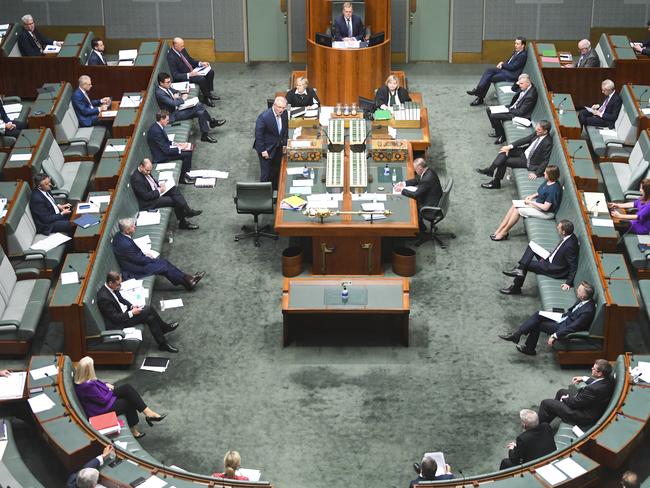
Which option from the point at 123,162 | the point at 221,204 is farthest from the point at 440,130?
the point at 123,162

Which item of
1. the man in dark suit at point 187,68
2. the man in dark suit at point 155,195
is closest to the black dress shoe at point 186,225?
the man in dark suit at point 155,195

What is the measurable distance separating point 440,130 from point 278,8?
13.2 feet

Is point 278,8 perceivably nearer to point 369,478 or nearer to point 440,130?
point 440,130

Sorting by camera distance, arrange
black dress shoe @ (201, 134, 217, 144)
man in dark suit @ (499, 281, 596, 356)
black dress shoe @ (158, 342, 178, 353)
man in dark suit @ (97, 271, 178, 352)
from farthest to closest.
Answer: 1. black dress shoe @ (201, 134, 217, 144)
2. black dress shoe @ (158, 342, 178, 353)
3. man in dark suit @ (97, 271, 178, 352)
4. man in dark suit @ (499, 281, 596, 356)

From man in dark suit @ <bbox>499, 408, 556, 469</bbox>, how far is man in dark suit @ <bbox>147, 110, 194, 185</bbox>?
24.6 feet

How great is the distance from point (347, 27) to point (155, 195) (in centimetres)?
501

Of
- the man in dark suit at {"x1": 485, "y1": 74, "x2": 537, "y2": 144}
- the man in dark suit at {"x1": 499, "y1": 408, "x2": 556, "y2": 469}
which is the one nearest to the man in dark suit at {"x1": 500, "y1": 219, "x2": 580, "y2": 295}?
the man in dark suit at {"x1": 499, "y1": 408, "x2": 556, "y2": 469}

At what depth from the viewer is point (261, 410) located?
13.6 metres

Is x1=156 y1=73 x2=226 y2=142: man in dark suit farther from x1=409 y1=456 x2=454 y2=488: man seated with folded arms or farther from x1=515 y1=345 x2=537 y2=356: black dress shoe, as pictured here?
x1=409 y1=456 x2=454 y2=488: man seated with folded arms

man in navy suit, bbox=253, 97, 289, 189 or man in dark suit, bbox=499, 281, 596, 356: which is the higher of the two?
man in navy suit, bbox=253, 97, 289, 189

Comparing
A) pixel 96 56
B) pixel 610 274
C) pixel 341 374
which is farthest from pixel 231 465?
pixel 96 56

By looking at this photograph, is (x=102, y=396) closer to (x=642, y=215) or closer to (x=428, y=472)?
(x=428, y=472)

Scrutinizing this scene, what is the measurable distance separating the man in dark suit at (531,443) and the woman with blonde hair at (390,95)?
24.1 feet

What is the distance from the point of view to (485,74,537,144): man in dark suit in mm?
18578
